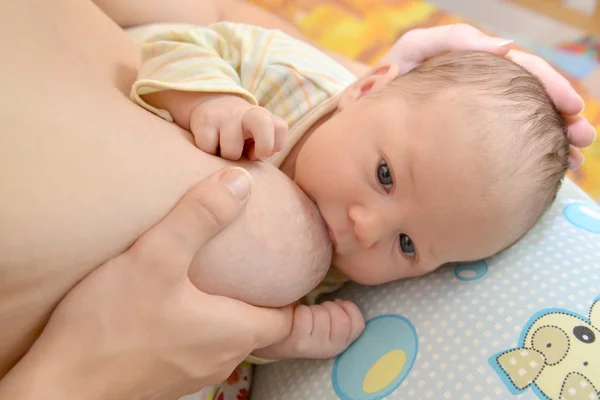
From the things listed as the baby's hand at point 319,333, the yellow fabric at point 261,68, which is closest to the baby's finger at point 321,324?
the baby's hand at point 319,333

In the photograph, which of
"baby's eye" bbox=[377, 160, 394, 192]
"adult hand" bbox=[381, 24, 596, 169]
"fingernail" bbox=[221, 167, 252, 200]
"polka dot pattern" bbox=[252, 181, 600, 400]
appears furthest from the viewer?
"adult hand" bbox=[381, 24, 596, 169]

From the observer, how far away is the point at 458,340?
81 cm

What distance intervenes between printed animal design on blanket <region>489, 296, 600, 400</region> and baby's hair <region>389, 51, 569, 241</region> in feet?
0.55

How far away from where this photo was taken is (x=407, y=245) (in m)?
0.91

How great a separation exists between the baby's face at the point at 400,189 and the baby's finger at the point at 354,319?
0.18 ft

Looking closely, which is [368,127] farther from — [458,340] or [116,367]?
[116,367]

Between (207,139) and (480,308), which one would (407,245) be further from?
(207,139)

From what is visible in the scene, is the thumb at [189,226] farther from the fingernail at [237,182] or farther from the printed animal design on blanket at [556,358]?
the printed animal design on blanket at [556,358]

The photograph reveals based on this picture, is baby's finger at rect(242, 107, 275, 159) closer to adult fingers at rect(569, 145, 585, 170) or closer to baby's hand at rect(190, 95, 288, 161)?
baby's hand at rect(190, 95, 288, 161)

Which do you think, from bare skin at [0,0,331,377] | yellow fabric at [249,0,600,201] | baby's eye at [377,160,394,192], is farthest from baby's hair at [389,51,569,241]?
yellow fabric at [249,0,600,201]

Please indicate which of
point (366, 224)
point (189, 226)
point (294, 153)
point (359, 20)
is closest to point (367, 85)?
point (294, 153)

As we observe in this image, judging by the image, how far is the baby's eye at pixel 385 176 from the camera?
87cm

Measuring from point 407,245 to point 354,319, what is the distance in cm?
15

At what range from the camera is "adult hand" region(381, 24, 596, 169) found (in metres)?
0.97
